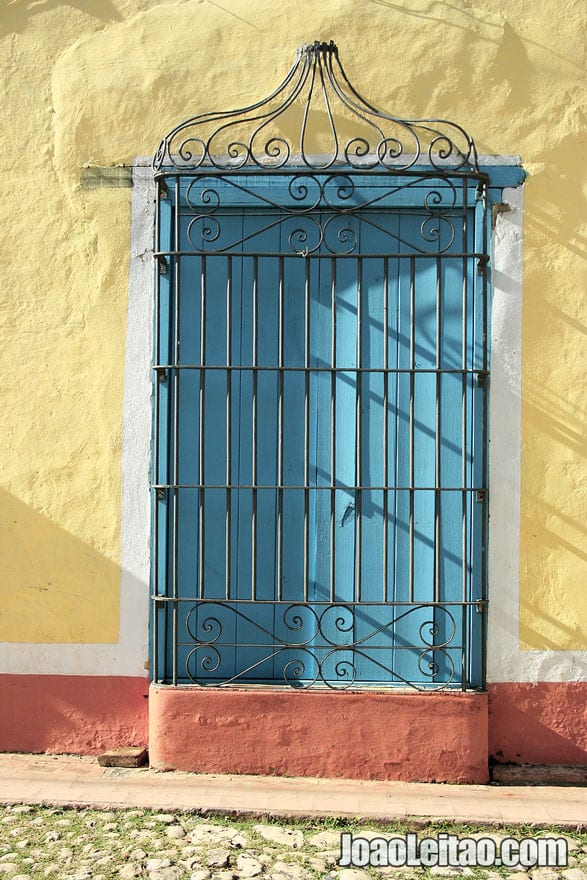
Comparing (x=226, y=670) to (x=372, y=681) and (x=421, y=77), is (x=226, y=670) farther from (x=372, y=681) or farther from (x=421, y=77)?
(x=421, y=77)

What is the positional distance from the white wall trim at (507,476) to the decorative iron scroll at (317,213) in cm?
26

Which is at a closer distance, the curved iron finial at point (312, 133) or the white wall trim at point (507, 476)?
the white wall trim at point (507, 476)

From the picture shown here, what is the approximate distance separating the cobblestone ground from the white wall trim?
0.81 m

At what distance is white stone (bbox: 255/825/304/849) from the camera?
12.8 feet

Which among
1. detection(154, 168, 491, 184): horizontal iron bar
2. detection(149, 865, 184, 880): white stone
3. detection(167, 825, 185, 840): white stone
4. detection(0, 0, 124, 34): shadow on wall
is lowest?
detection(149, 865, 184, 880): white stone

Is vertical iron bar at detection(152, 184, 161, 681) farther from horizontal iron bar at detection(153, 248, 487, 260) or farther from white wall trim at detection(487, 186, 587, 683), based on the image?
white wall trim at detection(487, 186, 587, 683)

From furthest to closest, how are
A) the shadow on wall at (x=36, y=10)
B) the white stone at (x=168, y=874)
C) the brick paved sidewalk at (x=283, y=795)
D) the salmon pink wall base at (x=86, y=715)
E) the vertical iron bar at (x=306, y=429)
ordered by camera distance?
the shadow on wall at (x=36, y=10), the salmon pink wall base at (x=86, y=715), the vertical iron bar at (x=306, y=429), the brick paved sidewalk at (x=283, y=795), the white stone at (x=168, y=874)

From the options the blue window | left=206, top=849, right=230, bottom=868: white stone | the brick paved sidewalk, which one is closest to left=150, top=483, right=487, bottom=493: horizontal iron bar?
the blue window

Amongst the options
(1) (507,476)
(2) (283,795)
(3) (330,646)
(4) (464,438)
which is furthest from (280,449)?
(2) (283,795)

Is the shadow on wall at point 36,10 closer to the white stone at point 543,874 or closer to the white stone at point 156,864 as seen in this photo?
the white stone at point 156,864

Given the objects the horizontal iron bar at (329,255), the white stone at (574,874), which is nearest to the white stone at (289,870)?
the white stone at (574,874)

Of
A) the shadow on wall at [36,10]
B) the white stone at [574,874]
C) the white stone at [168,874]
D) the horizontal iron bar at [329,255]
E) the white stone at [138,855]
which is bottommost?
the white stone at [574,874]

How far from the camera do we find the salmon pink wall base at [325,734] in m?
4.52

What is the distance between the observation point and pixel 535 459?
470 cm
